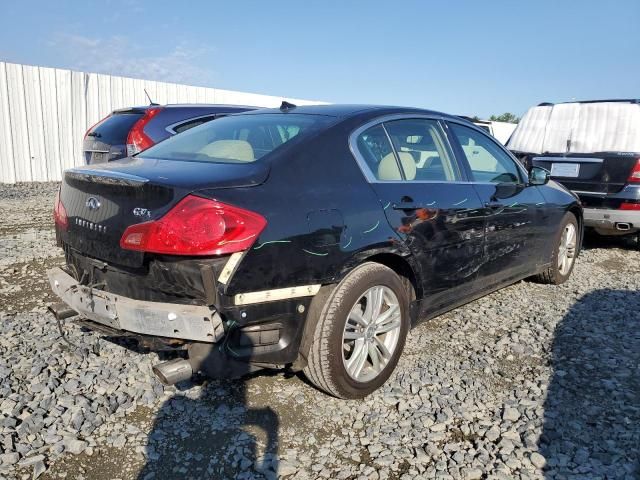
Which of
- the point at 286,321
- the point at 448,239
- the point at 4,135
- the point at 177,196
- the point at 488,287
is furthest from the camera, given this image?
the point at 4,135

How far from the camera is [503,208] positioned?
12.6 feet

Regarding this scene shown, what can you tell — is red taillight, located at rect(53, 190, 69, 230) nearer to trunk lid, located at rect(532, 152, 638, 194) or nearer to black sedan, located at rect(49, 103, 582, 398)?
black sedan, located at rect(49, 103, 582, 398)

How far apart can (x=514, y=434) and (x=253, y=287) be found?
5.00ft

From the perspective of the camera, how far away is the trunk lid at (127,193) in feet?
7.45

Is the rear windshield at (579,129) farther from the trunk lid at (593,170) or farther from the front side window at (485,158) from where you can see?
the front side window at (485,158)

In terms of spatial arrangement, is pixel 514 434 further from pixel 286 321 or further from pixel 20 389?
pixel 20 389

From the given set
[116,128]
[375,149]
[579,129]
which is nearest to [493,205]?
[375,149]

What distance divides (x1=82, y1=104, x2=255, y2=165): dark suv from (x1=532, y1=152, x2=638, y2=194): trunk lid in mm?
3992

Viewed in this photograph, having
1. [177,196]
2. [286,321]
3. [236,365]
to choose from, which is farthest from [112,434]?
[177,196]

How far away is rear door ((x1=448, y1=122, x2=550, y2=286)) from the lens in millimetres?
3703

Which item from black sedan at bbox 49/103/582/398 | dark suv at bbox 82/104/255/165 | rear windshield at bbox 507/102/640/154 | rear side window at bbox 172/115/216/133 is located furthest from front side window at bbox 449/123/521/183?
rear side window at bbox 172/115/216/133

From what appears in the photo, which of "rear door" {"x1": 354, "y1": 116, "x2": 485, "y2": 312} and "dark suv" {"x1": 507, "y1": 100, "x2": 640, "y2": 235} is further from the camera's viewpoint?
"dark suv" {"x1": 507, "y1": 100, "x2": 640, "y2": 235}

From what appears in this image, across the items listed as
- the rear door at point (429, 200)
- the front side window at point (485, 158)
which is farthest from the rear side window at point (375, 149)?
the front side window at point (485, 158)

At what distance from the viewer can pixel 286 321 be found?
2.43 meters
